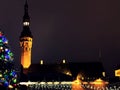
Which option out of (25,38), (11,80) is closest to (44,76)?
(25,38)

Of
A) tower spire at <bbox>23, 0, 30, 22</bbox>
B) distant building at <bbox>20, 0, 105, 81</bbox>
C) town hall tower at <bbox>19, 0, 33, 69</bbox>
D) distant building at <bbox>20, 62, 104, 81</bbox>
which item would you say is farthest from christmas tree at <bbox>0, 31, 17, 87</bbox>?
tower spire at <bbox>23, 0, 30, 22</bbox>

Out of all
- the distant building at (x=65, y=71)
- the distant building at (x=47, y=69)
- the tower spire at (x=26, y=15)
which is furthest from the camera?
the tower spire at (x=26, y=15)

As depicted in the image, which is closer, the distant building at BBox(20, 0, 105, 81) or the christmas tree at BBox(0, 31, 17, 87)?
the christmas tree at BBox(0, 31, 17, 87)

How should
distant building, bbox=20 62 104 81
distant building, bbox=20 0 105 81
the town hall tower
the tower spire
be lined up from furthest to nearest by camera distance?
the tower spire < the town hall tower < distant building, bbox=20 0 105 81 < distant building, bbox=20 62 104 81

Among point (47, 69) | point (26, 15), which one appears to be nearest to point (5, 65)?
point (26, 15)

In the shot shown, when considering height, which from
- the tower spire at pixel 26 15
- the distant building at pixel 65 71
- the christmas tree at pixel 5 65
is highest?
the tower spire at pixel 26 15

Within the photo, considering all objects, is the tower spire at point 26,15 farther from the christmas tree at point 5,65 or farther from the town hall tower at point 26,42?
the christmas tree at point 5,65

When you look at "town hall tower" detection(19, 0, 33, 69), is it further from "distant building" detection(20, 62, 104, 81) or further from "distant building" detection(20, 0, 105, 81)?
"distant building" detection(20, 62, 104, 81)

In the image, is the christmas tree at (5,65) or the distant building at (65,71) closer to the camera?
the christmas tree at (5,65)

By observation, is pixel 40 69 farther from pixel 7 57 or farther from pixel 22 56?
pixel 7 57

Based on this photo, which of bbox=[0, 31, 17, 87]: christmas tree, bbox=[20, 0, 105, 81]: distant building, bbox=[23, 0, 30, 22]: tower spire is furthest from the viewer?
bbox=[23, 0, 30, 22]: tower spire

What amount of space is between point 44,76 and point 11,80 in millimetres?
85254

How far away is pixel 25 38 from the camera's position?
144250 millimetres

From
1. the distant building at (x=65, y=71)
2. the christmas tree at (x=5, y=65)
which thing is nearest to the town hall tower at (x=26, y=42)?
the distant building at (x=65, y=71)
